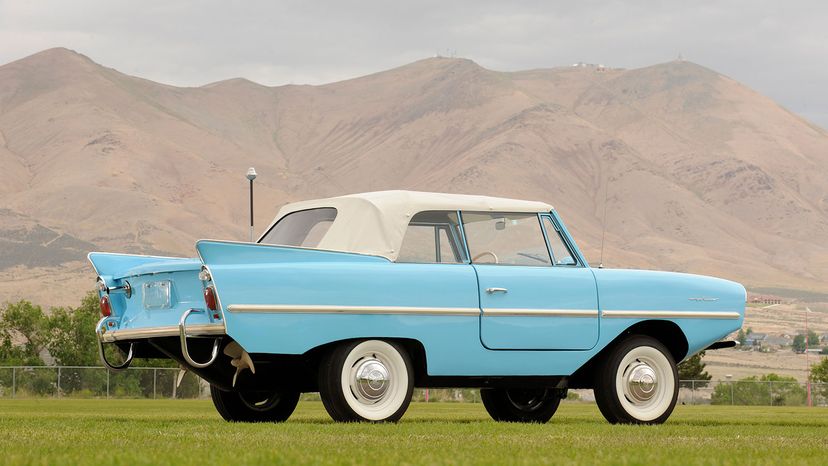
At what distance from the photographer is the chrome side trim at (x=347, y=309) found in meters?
10.2

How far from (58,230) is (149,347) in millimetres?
158676

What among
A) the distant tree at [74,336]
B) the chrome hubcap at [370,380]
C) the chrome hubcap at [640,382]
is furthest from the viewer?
the distant tree at [74,336]

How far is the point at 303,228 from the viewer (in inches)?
468

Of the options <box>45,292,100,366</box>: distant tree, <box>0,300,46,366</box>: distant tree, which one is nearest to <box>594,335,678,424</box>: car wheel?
<box>0,300,46,366</box>: distant tree

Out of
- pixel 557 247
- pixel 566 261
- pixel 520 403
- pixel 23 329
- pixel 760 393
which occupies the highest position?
pixel 557 247

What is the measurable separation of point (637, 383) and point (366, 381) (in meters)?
2.72

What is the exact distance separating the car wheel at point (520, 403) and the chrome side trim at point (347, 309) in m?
2.37

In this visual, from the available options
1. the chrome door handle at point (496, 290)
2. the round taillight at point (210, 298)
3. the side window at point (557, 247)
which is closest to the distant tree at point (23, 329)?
the side window at point (557, 247)

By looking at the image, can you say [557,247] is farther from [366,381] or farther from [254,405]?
[254,405]

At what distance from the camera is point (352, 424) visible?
1023cm

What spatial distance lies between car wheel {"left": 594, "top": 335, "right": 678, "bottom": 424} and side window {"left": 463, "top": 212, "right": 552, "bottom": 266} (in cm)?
107

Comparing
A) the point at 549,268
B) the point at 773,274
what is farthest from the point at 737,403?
the point at 773,274

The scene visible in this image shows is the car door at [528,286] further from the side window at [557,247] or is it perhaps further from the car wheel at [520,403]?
the car wheel at [520,403]

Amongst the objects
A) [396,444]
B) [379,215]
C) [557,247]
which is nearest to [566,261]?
[557,247]
